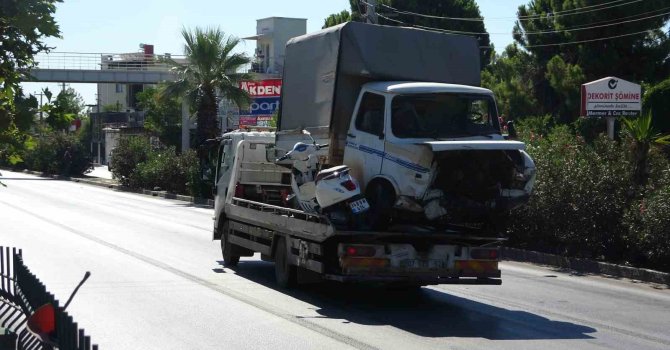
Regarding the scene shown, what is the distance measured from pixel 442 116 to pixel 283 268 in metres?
3.34

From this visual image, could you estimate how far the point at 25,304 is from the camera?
27.7ft

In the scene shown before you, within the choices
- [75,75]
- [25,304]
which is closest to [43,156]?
[75,75]

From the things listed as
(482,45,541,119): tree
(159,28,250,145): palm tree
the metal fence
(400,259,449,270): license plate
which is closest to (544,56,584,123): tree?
(482,45,541,119): tree

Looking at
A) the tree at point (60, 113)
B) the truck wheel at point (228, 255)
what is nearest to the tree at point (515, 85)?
the truck wheel at point (228, 255)

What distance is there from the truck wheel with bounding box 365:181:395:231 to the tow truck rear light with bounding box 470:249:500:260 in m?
1.18

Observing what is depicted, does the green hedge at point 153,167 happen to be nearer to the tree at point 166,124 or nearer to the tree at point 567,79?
the tree at point 567,79

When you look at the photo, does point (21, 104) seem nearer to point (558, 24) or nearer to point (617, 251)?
point (617, 251)

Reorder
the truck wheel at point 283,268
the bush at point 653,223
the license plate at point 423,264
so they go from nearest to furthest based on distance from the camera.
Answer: the license plate at point 423,264 → the truck wheel at point 283,268 → the bush at point 653,223

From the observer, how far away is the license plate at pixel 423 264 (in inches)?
489

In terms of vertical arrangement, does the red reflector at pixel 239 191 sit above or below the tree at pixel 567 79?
below

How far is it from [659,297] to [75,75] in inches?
2244

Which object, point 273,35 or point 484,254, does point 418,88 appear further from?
point 273,35

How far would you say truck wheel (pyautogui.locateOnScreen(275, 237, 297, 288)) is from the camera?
14.2 metres

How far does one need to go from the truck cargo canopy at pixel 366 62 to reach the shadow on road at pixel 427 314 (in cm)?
243
